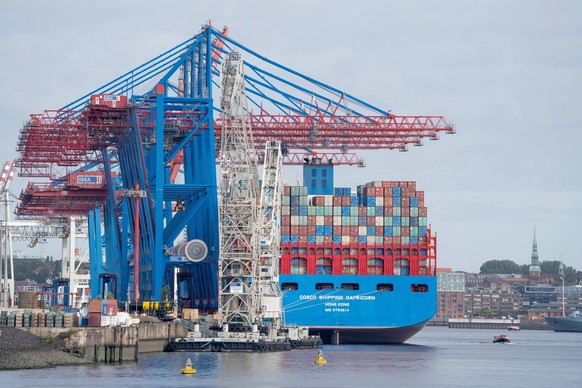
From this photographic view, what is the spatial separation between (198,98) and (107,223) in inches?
1347

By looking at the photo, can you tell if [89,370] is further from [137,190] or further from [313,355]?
[137,190]

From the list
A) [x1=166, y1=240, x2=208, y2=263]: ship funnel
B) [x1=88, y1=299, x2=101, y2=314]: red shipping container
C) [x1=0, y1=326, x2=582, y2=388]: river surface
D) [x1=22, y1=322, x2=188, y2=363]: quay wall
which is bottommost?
[x1=0, y1=326, x2=582, y2=388]: river surface

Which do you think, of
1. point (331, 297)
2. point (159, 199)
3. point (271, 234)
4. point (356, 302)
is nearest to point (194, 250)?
point (159, 199)

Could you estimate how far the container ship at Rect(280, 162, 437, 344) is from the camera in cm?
9594

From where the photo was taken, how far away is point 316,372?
65375 mm

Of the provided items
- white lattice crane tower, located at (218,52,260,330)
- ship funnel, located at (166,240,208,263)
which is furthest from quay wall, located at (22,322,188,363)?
ship funnel, located at (166,240,208,263)

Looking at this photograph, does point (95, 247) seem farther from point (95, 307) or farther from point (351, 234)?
point (95, 307)

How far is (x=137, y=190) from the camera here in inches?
3607

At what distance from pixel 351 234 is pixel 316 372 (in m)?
32.5

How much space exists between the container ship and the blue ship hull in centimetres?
7

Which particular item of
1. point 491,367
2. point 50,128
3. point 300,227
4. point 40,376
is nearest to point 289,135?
point 300,227

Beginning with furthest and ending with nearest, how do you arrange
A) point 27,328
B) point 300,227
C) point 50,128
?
point 300,227 → point 50,128 → point 27,328

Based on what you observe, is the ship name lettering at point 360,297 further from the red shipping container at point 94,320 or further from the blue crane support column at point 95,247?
the blue crane support column at point 95,247

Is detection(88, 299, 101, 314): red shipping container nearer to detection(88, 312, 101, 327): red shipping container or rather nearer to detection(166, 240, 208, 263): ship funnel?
detection(88, 312, 101, 327): red shipping container
